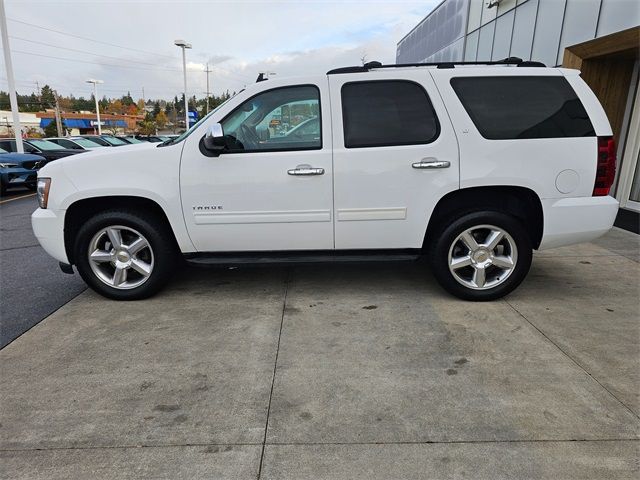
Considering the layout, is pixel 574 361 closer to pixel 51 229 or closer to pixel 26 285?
pixel 51 229

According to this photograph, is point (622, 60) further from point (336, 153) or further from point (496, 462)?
point (496, 462)

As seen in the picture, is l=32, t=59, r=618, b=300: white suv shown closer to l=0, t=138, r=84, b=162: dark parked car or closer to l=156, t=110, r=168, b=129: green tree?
l=0, t=138, r=84, b=162: dark parked car

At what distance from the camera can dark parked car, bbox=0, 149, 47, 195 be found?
38.0ft

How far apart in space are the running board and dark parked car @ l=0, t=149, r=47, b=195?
32.4 ft

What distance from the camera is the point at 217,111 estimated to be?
13.5 ft

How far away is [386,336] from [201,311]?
170cm

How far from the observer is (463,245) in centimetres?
422

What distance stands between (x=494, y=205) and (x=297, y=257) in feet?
6.21

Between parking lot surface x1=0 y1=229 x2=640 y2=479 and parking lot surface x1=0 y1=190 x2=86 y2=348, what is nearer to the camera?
parking lot surface x1=0 y1=229 x2=640 y2=479

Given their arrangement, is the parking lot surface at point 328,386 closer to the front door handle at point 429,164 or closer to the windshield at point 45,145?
the front door handle at point 429,164

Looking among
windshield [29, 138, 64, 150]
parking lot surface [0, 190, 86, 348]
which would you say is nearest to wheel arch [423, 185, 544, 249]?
parking lot surface [0, 190, 86, 348]

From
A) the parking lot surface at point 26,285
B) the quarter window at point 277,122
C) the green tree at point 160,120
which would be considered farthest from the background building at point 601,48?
the green tree at point 160,120

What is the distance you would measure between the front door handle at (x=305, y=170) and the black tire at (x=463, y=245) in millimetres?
1240

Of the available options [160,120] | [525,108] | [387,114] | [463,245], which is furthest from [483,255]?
[160,120]
